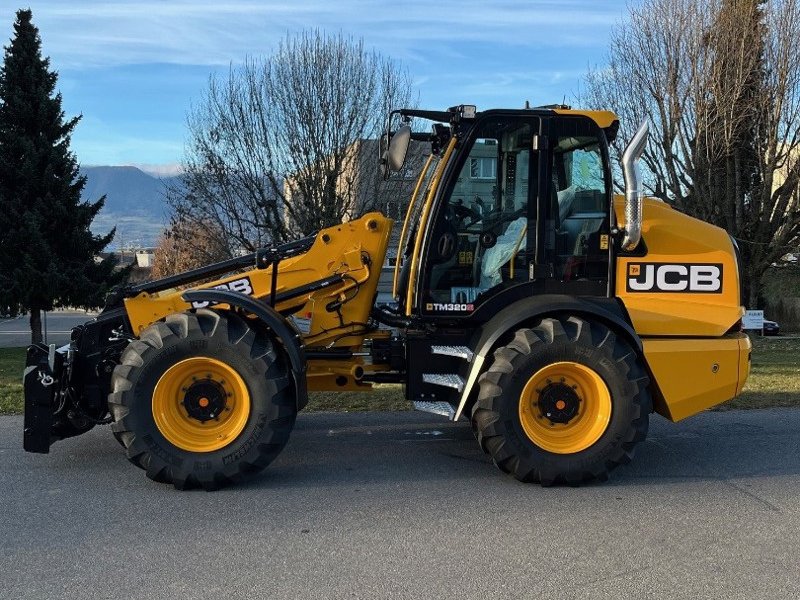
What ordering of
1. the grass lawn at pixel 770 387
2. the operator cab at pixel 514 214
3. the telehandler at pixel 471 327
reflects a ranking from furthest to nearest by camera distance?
the grass lawn at pixel 770 387 < the operator cab at pixel 514 214 < the telehandler at pixel 471 327

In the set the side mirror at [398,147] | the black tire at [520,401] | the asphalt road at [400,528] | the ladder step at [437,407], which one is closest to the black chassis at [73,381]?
the asphalt road at [400,528]

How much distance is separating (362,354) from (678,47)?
17.6m

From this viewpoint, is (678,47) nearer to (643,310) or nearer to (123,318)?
(643,310)

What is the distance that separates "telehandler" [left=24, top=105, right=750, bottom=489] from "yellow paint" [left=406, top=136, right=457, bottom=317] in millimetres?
23

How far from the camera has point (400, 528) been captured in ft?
15.1

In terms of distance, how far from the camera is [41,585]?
12.4ft

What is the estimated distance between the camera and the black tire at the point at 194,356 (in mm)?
5305

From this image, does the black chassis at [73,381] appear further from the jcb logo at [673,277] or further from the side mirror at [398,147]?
the jcb logo at [673,277]

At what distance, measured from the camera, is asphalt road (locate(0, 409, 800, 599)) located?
3.84m

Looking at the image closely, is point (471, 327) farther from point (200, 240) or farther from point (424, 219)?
point (200, 240)

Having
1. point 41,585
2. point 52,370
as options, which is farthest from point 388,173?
point 41,585

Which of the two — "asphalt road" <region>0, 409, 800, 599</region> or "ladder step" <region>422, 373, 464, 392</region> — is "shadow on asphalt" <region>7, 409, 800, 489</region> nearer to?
"asphalt road" <region>0, 409, 800, 599</region>

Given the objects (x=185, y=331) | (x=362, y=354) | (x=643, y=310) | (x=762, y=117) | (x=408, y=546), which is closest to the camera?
(x=408, y=546)

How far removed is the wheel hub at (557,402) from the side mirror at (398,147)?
2001 millimetres
